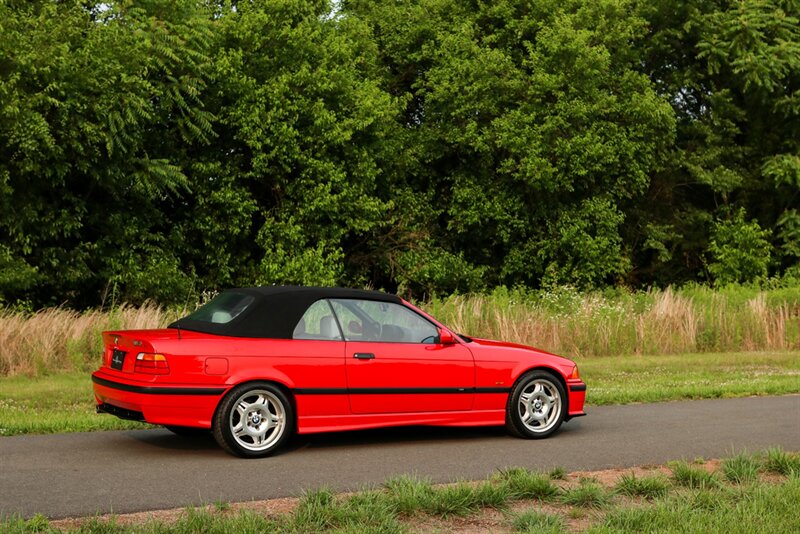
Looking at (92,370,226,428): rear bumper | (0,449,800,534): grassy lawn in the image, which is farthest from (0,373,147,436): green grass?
(0,449,800,534): grassy lawn

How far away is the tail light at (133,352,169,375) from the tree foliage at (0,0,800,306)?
18.5 meters

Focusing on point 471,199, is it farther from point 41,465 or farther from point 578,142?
point 41,465

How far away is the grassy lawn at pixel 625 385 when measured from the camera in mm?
12133

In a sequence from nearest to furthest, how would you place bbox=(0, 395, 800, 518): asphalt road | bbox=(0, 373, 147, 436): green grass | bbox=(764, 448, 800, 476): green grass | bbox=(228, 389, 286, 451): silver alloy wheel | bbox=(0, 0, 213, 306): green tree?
bbox=(0, 395, 800, 518): asphalt road < bbox=(764, 448, 800, 476): green grass < bbox=(228, 389, 286, 451): silver alloy wheel < bbox=(0, 373, 147, 436): green grass < bbox=(0, 0, 213, 306): green tree

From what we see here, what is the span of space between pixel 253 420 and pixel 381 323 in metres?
1.62

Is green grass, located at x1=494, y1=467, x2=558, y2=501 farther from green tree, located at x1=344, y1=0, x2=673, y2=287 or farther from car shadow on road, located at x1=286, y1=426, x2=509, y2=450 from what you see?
green tree, located at x1=344, y1=0, x2=673, y2=287

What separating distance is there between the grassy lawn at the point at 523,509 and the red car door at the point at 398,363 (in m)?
2.13

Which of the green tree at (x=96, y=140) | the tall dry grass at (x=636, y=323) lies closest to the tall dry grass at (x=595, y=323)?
the tall dry grass at (x=636, y=323)

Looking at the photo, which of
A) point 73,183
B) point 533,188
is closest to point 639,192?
point 533,188

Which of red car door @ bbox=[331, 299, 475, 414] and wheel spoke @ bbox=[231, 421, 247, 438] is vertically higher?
red car door @ bbox=[331, 299, 475, 414]

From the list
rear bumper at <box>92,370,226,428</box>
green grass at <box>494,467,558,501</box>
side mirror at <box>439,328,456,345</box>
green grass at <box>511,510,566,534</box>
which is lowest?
green grass at <box>511,510,566,534</box>

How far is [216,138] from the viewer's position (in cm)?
3522

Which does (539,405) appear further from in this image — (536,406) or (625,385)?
(625,385)

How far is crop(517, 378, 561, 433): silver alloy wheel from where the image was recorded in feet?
37.0
